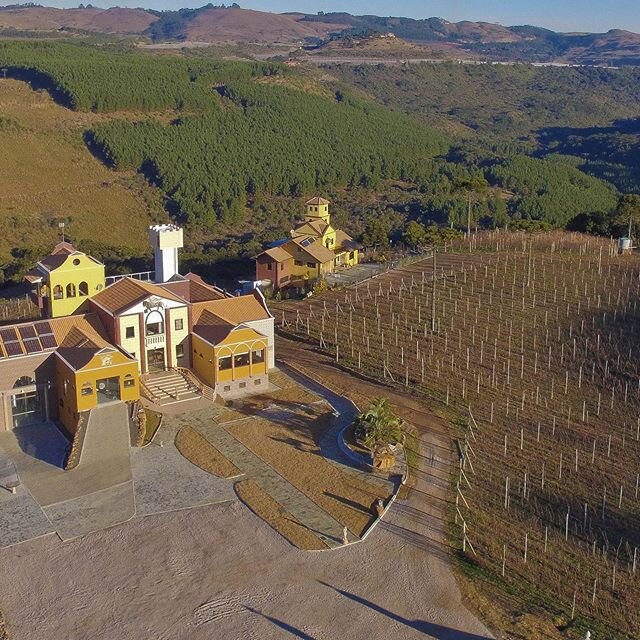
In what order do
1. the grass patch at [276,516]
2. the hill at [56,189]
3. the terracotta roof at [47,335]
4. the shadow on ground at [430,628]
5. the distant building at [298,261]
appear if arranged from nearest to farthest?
the shadow on ground at [430,628], the grass patch at [276,516], the terracotta roof at [47,335], the distant building at [298,261], the hill at [56,189]

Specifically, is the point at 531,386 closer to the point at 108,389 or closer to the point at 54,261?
the point at 108,389

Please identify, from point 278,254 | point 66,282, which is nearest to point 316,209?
point 278,254

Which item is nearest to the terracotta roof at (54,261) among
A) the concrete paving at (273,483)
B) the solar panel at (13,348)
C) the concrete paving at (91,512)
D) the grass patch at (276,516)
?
the solar panel at (13,348)

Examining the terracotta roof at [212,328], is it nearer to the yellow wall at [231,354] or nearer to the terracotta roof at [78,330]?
the yellow wall at [231,354]

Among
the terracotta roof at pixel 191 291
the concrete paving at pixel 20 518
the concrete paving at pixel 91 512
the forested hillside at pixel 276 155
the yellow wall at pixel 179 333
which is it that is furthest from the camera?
the forested hillside at pixel 276 155

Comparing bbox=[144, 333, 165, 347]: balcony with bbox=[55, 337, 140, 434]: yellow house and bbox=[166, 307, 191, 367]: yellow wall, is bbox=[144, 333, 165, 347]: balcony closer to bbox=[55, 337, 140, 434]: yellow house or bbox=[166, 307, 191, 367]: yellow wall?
bbox=[166, 307, 191, 367]: yellow wall

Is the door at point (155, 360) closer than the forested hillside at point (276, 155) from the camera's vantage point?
Yes

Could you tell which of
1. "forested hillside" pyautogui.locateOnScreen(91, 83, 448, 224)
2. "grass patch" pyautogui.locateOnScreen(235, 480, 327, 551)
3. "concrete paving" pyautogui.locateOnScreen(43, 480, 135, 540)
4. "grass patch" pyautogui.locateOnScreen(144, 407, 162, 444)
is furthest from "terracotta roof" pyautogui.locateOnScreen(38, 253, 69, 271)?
"forested hillside" pyautogui.locateOnScreen(91, 83, 448, 224)
